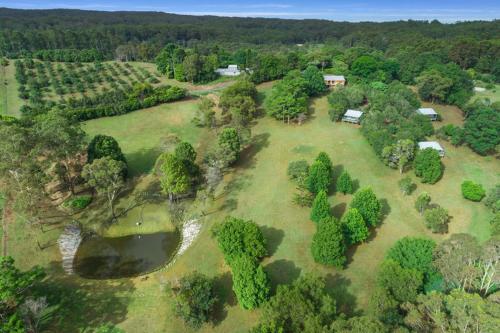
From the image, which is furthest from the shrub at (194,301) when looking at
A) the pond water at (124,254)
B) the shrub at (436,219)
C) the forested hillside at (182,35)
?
the forested hillside at (182,35)

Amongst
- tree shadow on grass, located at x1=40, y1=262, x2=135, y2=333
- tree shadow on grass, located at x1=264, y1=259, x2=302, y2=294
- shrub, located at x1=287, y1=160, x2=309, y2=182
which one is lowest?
tree shadow on grass, located at x1=40, y1=262, x2=135, y2=333

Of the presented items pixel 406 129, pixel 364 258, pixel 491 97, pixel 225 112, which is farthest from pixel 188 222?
pixel 491 97

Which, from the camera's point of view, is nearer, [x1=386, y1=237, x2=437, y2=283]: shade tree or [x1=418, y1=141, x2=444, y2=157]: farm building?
[x1=386, y1=237, x2=437, y2=283]: shade tree

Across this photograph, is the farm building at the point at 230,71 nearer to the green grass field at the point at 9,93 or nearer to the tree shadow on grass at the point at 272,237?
the green grass field at the point at 9,93

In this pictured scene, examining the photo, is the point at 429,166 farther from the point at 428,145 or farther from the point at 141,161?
the point at 141,161

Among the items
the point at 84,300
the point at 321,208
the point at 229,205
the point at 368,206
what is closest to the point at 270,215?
the point at 229,205

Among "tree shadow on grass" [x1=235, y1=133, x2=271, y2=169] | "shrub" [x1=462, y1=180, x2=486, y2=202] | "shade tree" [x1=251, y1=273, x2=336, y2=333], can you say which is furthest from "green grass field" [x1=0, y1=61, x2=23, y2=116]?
"shrub" [x1=462, y1=180, x2=486, y2=202]

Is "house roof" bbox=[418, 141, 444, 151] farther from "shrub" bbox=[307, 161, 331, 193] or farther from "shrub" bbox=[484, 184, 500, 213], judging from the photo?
"shrub" bbox=[307, 161, 331, 193]

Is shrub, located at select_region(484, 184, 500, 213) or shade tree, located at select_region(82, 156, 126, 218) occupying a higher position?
shade tree, located at select_region(82, 156, 126, 218)

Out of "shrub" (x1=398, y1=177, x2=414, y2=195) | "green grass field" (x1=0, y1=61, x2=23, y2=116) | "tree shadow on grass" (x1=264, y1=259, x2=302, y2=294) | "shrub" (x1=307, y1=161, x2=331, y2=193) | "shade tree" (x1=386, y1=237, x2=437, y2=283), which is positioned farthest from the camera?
"green grass field" (x1=0, y1=61, x2=23, y2=116)
